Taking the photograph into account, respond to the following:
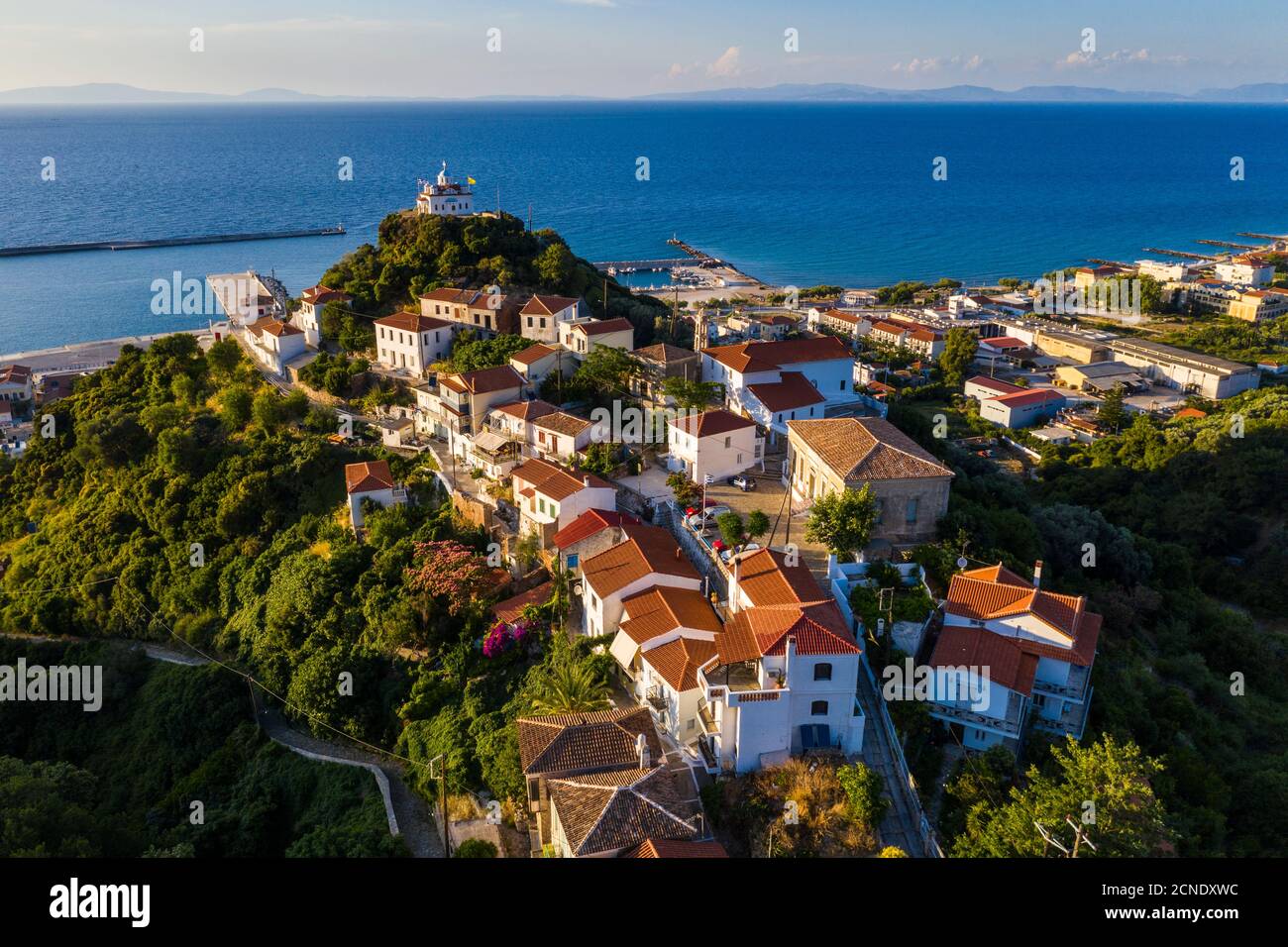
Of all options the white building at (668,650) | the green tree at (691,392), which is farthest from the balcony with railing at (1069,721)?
the green tree at (691,392)

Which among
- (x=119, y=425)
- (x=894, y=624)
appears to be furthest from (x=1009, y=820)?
(x=119, y=425)

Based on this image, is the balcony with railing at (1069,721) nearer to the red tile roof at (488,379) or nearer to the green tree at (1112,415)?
the red tile roof at (488,379)

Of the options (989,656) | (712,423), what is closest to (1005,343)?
(712,423)

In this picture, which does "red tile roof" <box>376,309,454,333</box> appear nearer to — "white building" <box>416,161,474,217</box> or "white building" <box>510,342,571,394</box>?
"white building" <box>510,342,571,394</box>

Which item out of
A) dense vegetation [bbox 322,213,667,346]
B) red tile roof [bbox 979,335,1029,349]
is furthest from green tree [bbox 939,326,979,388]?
dense vegetation [bbox 322,213,667,346]

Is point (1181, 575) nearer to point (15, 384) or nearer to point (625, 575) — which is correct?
point (625, 575)
